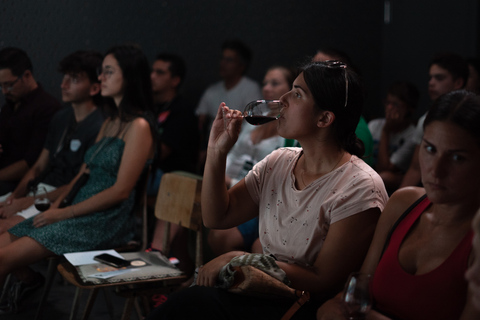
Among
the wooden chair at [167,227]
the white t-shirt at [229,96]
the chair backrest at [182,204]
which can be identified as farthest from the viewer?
the white t-shirt at [229,96]

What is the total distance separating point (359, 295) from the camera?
1.21m

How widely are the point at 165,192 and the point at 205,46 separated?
3.18m

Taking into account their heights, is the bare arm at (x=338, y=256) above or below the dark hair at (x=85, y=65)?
below

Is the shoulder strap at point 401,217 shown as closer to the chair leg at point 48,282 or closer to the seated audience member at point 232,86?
the chair leg at point 48,282

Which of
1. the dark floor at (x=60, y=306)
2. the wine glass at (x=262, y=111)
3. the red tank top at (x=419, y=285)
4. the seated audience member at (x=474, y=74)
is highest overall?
the wine glass at (x=262, y=111)

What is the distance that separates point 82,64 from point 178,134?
43.7 inches

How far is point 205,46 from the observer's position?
534cm

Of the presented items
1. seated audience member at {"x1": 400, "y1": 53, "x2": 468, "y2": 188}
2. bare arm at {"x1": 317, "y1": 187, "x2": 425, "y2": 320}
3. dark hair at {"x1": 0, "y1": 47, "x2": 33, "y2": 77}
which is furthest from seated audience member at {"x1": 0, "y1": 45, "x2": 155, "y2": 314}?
seated audience member at {"x1": 400, "y1": 53, "x2": 468, "y2": 188}

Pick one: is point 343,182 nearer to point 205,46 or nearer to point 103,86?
point 103,86

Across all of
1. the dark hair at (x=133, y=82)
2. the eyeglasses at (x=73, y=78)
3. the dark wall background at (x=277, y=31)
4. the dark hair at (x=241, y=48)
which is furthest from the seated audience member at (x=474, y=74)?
the eyeglasses at (x=73, y=78)

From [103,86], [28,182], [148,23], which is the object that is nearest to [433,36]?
[148,23]

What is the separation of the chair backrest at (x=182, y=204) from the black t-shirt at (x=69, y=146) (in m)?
0.87

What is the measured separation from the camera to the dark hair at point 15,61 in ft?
10.8

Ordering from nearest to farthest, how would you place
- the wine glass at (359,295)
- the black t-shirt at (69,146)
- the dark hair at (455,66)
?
1. the wine glass at (359,295)
2. the black t-shirt at (69,146)
3. the dark hair at (455,66)
